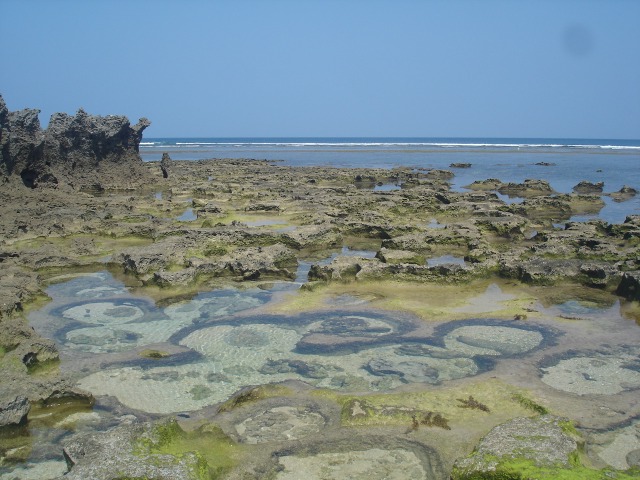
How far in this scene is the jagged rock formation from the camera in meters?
27.8

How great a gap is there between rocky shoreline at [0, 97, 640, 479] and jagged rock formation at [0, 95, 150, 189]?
0.10m

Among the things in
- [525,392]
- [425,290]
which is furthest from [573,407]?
[425,290]

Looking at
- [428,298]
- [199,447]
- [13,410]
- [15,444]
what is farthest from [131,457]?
[428,298]

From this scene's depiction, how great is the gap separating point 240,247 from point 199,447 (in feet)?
43.4

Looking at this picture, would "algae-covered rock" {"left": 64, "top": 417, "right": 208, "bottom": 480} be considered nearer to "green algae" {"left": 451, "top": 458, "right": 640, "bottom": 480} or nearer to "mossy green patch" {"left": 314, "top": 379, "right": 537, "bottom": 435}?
"mossy green patch" {"left": 314, "top": 379, "right": 537, "bottom": 435}

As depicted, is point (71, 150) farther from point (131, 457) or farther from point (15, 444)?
point (131, 457)

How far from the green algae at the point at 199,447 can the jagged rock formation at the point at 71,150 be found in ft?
78.6

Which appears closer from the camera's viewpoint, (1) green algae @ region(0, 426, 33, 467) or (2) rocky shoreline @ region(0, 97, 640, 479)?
(1) green algae @ region(0, 426, 33, 467)

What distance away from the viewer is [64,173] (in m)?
36.7

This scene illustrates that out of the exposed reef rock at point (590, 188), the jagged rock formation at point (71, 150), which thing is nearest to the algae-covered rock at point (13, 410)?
the jagged rock formation at point (71, 150)

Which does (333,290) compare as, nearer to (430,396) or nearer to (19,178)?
(430,396)

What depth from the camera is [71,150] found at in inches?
1484

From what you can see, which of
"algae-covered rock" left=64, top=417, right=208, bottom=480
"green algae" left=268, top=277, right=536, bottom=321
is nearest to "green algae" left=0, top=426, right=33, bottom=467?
"algae-covered rock" left=64, top=417, right=208, bottom=480

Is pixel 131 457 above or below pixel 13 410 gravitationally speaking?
above
